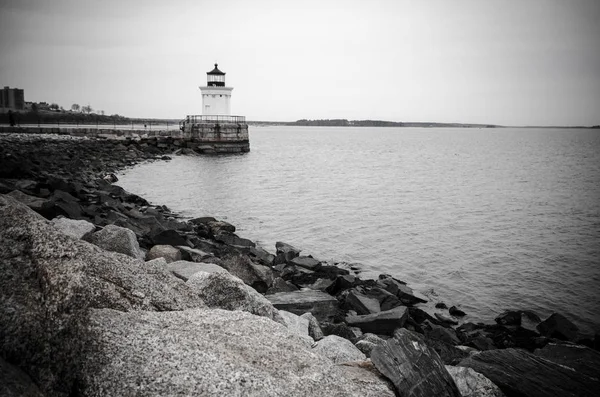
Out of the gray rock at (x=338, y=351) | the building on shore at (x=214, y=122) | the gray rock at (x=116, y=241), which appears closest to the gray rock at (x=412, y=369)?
the gray rock at (x=338, y=351)

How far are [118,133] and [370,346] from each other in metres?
50.9

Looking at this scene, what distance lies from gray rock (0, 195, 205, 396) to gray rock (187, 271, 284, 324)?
20.7 inches

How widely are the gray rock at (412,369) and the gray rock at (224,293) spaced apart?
4.60 ft

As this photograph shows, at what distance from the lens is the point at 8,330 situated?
7.88ft

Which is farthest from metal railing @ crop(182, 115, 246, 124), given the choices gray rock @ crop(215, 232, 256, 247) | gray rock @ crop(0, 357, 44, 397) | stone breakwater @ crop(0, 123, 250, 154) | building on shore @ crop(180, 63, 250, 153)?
gray rock @ crop(0, 357, 44, 397)

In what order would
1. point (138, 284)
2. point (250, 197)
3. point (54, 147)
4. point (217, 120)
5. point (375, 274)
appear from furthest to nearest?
1. point (217, 120)
2. point (54, 147)
3. point (250, 197)
4. point (375, 274)
5. point (138, 284)

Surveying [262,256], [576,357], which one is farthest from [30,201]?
[576,357]

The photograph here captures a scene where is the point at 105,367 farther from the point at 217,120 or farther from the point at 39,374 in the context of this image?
the point at 217,120

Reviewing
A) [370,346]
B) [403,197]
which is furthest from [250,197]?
[370,346]

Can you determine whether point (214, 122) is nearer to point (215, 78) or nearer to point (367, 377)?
point (215, 78)

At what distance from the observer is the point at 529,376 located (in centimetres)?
388

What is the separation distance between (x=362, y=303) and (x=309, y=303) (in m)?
1.60

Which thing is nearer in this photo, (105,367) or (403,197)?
(105,367)

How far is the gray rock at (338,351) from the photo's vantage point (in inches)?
161
